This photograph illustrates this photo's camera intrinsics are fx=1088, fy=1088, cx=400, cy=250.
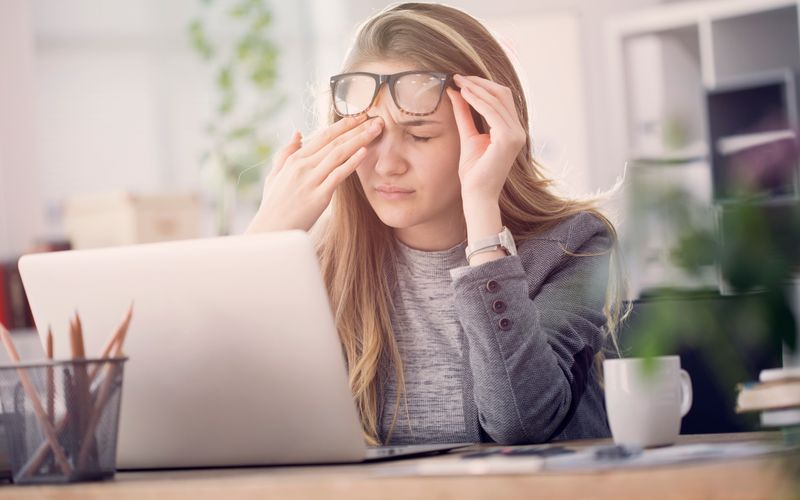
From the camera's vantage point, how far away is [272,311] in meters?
1.07

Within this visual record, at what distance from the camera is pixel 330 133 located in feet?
5.60

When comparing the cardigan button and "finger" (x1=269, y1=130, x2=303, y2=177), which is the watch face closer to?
the cardigan button

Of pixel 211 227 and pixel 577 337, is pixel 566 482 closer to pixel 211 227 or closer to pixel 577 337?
pixel 577 337

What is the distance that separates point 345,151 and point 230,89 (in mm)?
3450

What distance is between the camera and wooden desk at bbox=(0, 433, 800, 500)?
2.43 ft

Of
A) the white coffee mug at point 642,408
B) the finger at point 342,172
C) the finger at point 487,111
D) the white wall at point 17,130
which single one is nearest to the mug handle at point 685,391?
the white coffee mug at point 642,408

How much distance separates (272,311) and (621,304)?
2.59 ft

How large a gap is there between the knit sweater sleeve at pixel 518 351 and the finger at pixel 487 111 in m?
0.27

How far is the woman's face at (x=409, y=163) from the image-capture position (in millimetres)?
1673

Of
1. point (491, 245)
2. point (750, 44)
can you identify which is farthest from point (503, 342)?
point (750, 44)

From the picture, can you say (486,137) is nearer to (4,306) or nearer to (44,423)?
(44,423)

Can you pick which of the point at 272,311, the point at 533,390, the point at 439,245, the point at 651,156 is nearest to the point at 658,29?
the point at 439,245

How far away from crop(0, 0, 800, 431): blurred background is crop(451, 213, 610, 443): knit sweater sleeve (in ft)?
4.14

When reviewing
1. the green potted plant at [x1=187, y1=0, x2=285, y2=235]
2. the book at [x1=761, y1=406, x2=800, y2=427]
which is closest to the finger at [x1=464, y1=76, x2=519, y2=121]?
the book at [x1=761, y1=406, x2=800, y2=427]
